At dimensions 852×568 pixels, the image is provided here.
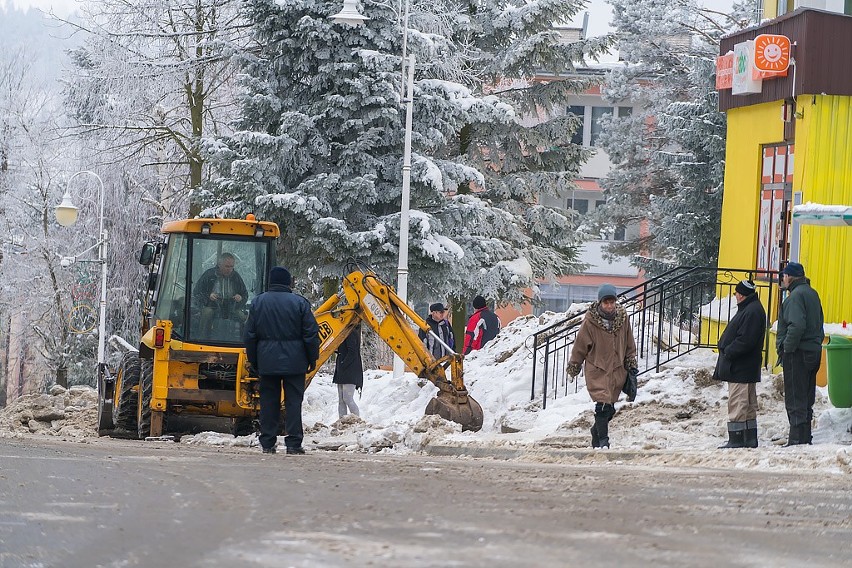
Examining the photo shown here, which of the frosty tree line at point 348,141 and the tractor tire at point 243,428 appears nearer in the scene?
the tractor tire at point 243,428

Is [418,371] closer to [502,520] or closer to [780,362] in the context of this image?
[780,362]

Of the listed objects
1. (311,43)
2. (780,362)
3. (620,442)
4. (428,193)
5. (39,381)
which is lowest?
(39,381)

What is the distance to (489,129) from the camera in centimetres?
3331

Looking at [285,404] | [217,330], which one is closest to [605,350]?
[285,404]

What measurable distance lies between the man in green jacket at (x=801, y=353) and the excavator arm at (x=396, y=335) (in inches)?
178

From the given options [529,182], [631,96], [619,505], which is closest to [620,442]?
[619,505]

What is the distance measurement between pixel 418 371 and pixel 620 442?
2.96 m

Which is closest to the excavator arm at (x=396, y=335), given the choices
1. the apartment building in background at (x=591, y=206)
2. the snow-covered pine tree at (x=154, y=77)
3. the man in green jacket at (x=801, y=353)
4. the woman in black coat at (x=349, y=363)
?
the woman in black coat at (x=349, y=363)

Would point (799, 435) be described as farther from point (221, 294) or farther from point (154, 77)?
point (154, 77)

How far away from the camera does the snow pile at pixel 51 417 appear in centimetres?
2135

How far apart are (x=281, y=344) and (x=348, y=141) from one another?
15.0 metres

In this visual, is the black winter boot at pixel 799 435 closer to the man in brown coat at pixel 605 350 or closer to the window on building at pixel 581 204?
the man in brown coat at pixel 605 350

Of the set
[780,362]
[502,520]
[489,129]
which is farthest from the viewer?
[489,129]

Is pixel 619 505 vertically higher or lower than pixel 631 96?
lower
